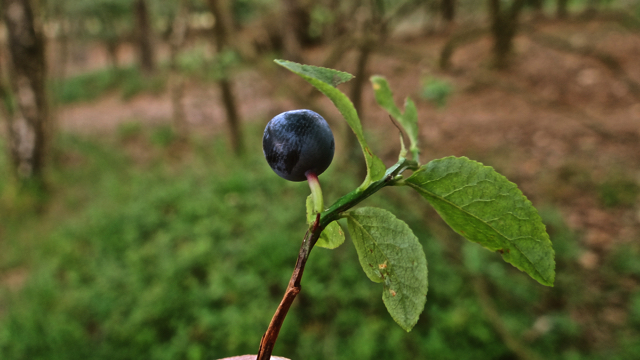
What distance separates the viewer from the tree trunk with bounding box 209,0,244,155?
159 inches

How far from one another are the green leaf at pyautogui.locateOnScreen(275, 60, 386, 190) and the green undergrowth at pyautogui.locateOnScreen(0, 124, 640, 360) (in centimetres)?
227

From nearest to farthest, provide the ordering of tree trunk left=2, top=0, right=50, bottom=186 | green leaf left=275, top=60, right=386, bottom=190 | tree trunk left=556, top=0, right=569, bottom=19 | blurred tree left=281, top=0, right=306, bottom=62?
green leaf left=275, top=60, right=386, bottom=190 < tree trunk left=2, top=0, right=50, bottom=186 < blurred tree left=281, top=0, right=306, bottom=62 < tree trunk left=556, top=0, right=569, bottom=19

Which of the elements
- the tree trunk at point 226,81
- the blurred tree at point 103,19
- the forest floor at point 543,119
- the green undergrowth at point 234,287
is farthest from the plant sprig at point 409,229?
the blurred tree at point 103,19

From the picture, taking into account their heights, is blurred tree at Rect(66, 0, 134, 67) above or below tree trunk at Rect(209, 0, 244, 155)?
above

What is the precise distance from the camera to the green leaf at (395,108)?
1.69ft

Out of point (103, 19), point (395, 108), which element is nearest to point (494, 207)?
point (395, 108)

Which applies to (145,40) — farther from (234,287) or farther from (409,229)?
(409,229)

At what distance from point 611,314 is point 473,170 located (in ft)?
11.8

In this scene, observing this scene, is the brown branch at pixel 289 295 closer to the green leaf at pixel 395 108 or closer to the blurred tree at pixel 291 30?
the green leaf at pixel 395 108

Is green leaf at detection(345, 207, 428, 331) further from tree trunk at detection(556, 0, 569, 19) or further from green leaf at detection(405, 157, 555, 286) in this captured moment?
tree trunk at detection(556, 0, 569, 19)

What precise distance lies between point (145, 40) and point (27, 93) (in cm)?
806

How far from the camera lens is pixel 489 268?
354 cm

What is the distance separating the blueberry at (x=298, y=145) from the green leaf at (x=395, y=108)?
8 cm

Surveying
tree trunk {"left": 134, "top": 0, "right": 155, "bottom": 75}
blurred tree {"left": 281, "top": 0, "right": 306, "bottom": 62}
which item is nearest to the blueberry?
blurred tree {"left": 281, "top": 0, "right": 306, "bottom": 62}
